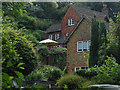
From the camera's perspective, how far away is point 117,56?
6281mm

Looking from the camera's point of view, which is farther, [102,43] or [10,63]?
[102,43]

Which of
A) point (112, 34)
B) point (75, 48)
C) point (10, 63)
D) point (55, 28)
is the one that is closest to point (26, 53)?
point (112, 34)

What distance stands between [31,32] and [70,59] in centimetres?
285

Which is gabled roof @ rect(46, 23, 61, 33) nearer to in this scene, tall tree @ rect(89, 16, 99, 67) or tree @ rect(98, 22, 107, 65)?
tall tree @ rect(89, 16, 99, 67)

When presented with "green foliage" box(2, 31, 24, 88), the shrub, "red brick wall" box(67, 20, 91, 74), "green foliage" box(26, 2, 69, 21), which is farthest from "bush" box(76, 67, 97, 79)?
"green foliage" box(2, 31, 24, 88)

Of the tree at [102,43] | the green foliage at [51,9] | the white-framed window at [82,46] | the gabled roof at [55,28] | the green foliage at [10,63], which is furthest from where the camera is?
the gabled roof at [55,28]

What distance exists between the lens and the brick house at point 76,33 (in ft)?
27.9

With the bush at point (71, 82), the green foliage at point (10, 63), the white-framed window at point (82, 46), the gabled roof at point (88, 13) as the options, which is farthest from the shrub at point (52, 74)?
the green foliage at point (10, 63)

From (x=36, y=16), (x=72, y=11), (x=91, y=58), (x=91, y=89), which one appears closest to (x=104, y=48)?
(x=91, y=58)

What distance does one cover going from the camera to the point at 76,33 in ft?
30.1

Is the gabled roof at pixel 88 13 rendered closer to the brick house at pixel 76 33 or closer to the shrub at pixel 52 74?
the brick house at pixel 76 33

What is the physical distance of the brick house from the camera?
27.9 feet

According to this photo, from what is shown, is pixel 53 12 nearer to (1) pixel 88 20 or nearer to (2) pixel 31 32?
(1) pixel 88 20

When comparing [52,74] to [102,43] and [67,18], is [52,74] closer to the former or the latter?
[102,43]
